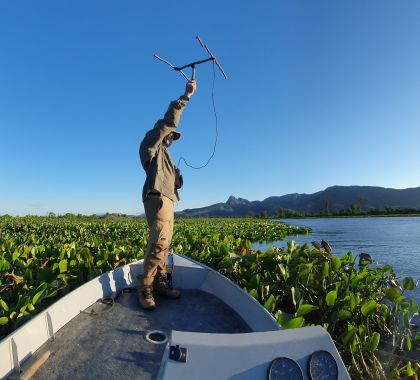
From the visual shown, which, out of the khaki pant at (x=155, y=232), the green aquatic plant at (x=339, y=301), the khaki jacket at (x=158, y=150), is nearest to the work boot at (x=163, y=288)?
the khaki pant at (x=155, y=232)

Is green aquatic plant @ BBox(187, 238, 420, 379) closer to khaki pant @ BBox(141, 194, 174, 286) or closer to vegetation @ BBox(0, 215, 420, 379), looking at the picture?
vegetation @ BBox(0, 215, 420, 379)

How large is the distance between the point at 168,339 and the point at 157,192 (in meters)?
1.75

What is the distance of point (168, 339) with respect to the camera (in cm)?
264

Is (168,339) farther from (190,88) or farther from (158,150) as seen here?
(190,88)

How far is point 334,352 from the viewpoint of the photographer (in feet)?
6.13

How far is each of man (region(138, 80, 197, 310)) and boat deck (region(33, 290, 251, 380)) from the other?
0.29 meters

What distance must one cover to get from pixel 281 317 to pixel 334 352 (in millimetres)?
1364

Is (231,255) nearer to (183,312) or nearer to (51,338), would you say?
(183,312)

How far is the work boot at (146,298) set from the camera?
151 inches

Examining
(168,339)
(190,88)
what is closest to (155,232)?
(168,339)

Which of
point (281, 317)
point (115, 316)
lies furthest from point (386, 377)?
point (115, 316)

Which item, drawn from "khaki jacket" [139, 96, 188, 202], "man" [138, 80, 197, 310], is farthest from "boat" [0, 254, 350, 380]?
"khaki jacket" [139, 96, 188, 202]

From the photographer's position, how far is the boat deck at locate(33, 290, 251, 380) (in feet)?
8.59

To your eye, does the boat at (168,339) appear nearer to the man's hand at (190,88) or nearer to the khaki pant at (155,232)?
the khaki pant at (155,232)
